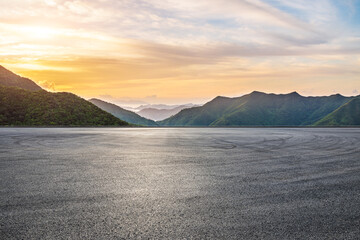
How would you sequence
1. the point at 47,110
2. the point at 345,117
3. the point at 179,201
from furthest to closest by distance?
the point at 345,117 → the point at 47,110 → the point at 179,201

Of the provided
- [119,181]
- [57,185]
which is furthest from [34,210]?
[119,181]

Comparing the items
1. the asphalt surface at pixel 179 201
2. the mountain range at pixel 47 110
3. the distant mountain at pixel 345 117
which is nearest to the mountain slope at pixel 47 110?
the mountain range at pixel 47 110

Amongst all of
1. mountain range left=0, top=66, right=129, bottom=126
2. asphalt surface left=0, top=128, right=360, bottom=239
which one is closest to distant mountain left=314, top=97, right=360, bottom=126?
mountain range left=0, top=66, right=129, bottom=126

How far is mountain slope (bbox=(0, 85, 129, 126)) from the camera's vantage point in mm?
75088

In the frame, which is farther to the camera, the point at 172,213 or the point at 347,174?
the point at 347,174

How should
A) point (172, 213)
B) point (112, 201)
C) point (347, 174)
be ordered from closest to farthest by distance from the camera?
1. point (172, 213)
2. point (112, 201)
3. point (347, 174)

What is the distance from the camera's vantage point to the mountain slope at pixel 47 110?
246ft

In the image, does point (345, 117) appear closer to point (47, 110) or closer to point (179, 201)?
point (47, 110)

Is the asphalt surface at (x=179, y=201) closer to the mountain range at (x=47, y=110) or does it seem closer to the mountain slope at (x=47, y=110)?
the mountain range at (x=47, y=110)

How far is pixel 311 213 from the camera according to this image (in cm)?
505

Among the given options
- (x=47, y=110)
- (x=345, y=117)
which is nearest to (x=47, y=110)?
(x=47, y=110)

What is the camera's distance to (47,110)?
81.9 m

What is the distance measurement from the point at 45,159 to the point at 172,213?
321 inches

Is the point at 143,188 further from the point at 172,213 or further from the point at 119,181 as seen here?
the point at 172,213
